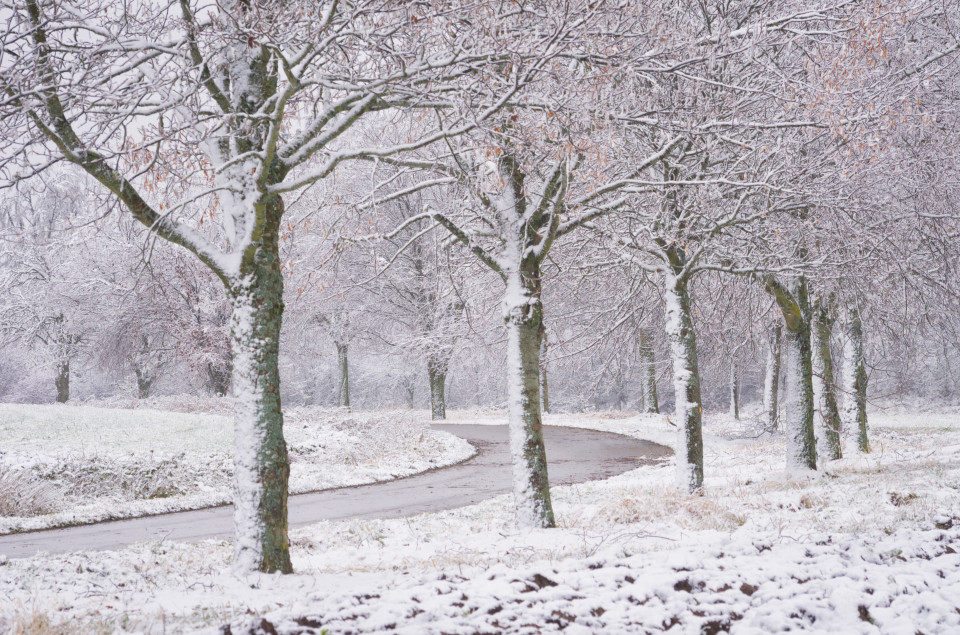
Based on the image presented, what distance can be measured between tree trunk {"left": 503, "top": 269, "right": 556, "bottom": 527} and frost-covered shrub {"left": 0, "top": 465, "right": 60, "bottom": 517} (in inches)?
312

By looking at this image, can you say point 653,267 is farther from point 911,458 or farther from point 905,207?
point 911,458

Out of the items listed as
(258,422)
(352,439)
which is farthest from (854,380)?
(258,422)

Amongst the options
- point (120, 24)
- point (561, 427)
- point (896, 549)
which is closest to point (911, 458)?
point (896, 549)

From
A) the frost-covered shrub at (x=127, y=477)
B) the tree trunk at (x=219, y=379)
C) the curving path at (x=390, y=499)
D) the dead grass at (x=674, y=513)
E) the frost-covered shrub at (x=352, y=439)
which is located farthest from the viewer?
the tree trunk at (x=219, y=379)

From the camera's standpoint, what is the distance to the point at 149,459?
12.0 metres

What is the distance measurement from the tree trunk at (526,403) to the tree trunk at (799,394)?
5.04 meters

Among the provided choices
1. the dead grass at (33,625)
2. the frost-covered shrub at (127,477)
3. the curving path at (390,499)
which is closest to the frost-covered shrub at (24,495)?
the frost-covered shrub at (127,477)

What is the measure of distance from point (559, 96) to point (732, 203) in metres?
5.40

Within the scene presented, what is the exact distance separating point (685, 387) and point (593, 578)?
20.0 ft

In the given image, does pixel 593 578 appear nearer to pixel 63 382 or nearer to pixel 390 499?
pixel 390 499

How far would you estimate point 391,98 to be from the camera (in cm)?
528

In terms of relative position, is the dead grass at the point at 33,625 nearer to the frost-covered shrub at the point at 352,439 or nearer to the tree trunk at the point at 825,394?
the frost-covered shrub at the point at 352,439

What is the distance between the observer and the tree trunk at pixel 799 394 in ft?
32.3

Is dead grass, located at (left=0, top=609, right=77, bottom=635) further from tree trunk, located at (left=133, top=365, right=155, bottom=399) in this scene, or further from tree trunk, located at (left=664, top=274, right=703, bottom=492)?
tree trunk, located at (left=133, top=365, right=155, bottom=399)
